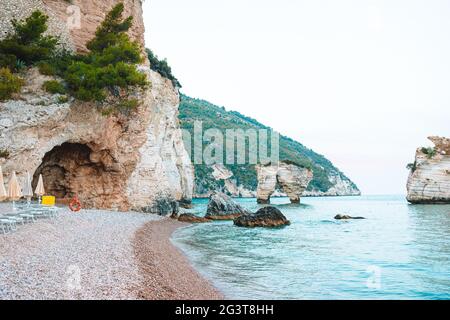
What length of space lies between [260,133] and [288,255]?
120936 millimetres

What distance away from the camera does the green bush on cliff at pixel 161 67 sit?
43.5 meters

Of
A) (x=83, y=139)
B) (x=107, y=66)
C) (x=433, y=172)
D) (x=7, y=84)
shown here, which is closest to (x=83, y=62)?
(x=107, y=66)

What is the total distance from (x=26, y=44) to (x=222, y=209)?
2190cm

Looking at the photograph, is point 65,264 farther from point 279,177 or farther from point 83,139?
point 279,177

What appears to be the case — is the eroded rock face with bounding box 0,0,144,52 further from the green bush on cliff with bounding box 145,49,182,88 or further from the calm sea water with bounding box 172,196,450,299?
the calm sea water with bounding box 172,196,450,299

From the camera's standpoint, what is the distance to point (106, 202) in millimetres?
30328

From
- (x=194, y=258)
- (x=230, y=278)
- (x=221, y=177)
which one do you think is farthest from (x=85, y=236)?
(x=221, y=177)

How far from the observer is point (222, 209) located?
3872 centimetres

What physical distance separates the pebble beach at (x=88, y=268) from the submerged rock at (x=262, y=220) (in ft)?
51.8

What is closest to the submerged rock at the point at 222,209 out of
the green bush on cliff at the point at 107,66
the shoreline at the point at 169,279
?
the green bush on cliff at the point at 107,66

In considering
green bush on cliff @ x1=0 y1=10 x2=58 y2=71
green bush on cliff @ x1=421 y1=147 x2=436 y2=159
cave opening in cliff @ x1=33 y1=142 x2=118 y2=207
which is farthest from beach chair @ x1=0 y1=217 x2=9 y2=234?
green bush on cliff @ x1=421 y1=147 x2=436 y2=159

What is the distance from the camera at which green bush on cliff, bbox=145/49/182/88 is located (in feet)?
143
